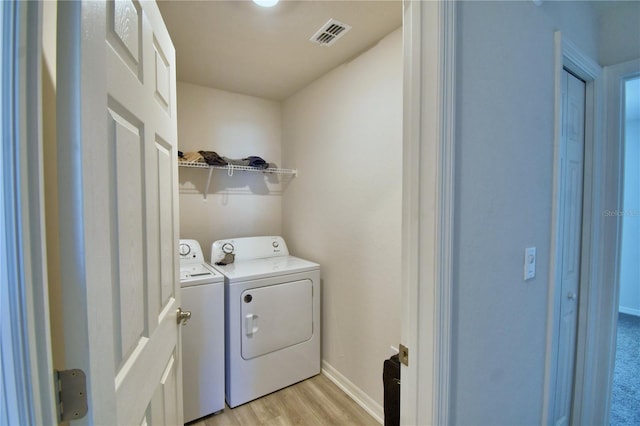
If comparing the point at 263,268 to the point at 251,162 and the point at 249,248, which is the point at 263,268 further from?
the point at 251,162

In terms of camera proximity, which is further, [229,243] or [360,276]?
[229,243]

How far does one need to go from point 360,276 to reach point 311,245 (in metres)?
0.65

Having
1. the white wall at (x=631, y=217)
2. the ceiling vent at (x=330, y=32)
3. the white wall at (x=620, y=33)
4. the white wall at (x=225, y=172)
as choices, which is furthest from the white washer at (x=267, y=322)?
the white wall at (x=620, y=33)

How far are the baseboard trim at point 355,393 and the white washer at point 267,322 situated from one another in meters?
0.10

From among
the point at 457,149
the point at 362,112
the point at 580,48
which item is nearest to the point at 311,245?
the point at 362,112

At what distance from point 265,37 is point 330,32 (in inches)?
16.4

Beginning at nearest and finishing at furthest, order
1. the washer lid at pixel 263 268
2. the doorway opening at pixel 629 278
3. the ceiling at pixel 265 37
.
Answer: the ceiling at pixel 265 37
the doorway opening at pixel 629 278
the washer lid at pixel 263 268

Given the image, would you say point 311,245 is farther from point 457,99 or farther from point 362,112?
point 457,99

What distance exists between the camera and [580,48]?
1385 millimetres

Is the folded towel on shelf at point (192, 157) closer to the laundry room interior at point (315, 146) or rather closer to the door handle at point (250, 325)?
the laundry room interior at point (315, 146)

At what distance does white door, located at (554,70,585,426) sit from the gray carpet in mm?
609

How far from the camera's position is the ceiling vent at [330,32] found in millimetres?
1694

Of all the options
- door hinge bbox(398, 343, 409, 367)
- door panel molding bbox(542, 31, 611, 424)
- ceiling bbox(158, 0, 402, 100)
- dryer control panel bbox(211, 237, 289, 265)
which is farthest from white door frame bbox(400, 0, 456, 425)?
dryer control panel bbox(211, 237, 289, 265)

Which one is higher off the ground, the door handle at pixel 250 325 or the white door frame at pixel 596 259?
the white door frame at pixel 596 259
